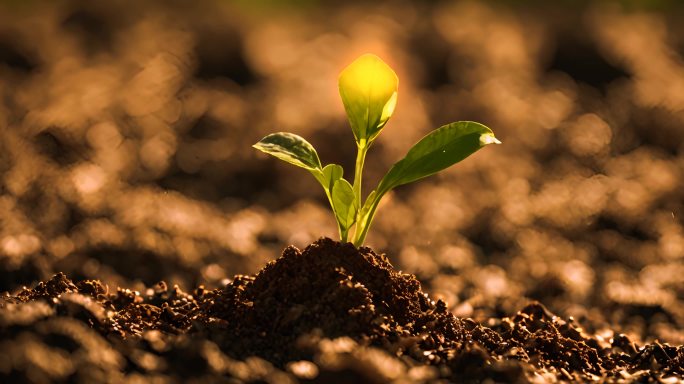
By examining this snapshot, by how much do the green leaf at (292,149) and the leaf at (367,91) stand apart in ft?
0.39

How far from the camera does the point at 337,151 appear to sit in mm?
4211

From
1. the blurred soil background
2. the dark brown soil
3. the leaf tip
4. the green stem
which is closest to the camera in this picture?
the dark brown soil

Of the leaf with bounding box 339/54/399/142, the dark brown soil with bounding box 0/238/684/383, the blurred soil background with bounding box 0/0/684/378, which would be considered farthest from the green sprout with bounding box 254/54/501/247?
the blurred soil background with bounding box 0/0/684/378

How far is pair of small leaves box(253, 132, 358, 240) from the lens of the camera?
5.96ft

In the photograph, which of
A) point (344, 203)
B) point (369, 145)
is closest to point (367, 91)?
point (369, 145)

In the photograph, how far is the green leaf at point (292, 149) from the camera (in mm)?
1804

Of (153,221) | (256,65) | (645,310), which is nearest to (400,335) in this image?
(645,310)

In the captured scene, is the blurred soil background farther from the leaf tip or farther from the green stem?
the leaf tip

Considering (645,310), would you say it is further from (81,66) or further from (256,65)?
(81,66)

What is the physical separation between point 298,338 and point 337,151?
102 inches

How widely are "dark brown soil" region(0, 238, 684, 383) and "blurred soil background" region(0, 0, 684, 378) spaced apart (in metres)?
0.71

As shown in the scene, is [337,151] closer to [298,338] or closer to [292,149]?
[292,149]

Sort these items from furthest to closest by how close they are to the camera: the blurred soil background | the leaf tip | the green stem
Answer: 1. the blurred soil background
2. the green stem
3. the leaf tip

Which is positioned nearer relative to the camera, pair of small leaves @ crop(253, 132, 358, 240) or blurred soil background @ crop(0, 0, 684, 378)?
pair of small leaves @ crop(253, 132, 358, 240)
